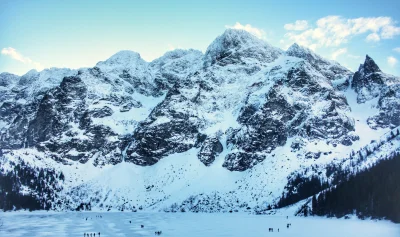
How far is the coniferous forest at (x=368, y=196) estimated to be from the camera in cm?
12579

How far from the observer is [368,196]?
133750mm

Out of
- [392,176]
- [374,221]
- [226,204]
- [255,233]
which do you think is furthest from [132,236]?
[226,204]

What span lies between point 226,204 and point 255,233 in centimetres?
10229

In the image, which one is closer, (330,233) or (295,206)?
(330,233)

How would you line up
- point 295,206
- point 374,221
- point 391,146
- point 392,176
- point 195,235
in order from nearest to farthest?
point 195,235
point 374,221
point 392,176
point 295,206
point 391,146

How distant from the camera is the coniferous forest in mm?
125787

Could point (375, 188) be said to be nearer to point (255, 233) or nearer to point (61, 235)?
point (255, 233)

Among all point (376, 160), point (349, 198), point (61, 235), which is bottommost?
point (61, 235)

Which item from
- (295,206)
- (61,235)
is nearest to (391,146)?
(295,206)

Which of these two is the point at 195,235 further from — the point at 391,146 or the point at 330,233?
the point at 391,146

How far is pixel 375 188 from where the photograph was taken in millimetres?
133625

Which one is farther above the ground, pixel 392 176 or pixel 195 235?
pixel 392 176

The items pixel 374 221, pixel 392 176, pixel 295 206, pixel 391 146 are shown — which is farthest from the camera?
pixel 391 146

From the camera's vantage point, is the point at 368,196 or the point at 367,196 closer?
the point at 368,196
